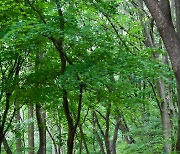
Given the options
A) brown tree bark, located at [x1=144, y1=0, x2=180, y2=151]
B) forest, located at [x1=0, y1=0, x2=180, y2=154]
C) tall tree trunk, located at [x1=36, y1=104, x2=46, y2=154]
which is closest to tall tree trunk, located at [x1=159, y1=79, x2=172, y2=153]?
forest, located at [x1=0, y1=0, x2=180, y2=154]

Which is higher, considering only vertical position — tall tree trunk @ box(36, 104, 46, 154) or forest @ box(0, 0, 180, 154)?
forest @ box(0, 0, 180, 154)

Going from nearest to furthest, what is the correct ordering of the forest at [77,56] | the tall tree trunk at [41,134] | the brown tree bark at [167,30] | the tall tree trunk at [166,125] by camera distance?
the brown tree bark at [167,30] → the forest at [77,56] → the tall tree trunk at [166,125] → the tall tree trunk at [41,134]

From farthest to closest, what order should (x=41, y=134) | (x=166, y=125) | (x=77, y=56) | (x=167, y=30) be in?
(x=41, y=134) < (x=166, y=125) < (x=77, y=56) < (x=167, y=30)

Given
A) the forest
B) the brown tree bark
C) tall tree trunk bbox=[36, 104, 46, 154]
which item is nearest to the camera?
the brown tree bark

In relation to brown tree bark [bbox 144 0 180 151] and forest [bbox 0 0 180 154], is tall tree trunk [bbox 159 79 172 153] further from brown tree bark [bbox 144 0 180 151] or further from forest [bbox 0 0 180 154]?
brown tree bark [bbox 144 0 180 151]

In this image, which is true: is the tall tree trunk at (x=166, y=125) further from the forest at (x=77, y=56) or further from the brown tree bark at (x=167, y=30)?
the brown tree bark at (x=167, y=30)

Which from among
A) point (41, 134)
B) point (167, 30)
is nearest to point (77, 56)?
point (167, 30)

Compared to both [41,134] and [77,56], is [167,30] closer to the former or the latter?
[77,56]

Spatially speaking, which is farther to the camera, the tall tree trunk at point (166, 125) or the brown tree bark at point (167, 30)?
the tall tree trunk at point (166, 125)

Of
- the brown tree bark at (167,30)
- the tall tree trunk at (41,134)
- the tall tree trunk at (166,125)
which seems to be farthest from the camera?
the tall tree trunk at (41,134)

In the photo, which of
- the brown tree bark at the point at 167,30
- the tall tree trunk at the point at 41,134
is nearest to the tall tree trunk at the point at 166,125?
the tall tree trunk at the point at 41,134

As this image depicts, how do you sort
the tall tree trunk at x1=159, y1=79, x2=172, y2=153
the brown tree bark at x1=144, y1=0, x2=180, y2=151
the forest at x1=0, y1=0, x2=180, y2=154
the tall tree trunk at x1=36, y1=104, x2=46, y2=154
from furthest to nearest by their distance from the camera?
the tall tree trunk at x1=36, y1=104, x2=46, y2=154
the tall tree trunk at x1=159, y1=79, x2=172, y2=153
the forest at x1=0, y1=0, x2=180, y2=154
the brown tree bark at x1=144, y1=0, x2=180, y2=151

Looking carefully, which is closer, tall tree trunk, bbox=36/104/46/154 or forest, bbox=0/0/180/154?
forest, bbox=0/0/180/154

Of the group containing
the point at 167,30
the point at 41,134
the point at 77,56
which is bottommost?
the point at 41,134
